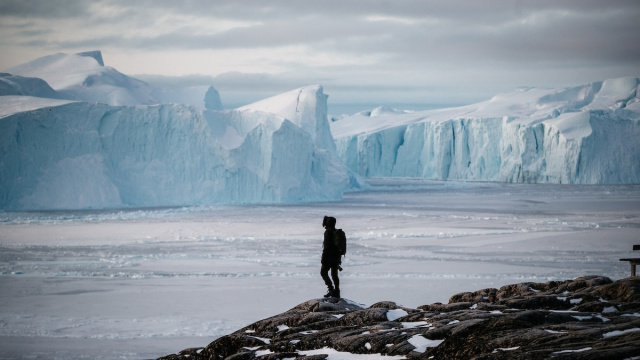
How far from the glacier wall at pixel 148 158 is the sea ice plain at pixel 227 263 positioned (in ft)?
5.52

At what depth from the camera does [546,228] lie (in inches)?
889

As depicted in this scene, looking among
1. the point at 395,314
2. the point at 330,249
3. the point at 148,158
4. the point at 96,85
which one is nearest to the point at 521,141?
the point at 96,85

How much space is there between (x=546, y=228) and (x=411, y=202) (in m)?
13.8

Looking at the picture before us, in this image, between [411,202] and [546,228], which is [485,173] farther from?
[546,228]

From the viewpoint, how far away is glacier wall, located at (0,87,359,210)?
28406 mm

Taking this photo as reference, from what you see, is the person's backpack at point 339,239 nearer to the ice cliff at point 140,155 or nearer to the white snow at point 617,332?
the white snow at point 617,332

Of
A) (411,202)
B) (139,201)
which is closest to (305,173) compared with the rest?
(411,202)

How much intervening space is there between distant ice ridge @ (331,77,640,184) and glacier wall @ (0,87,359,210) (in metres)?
24.1

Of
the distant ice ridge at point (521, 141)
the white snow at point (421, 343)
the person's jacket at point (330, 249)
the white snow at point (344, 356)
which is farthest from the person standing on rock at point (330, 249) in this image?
the distant ice ridge at point (521, 141)

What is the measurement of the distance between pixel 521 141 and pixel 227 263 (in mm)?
42821

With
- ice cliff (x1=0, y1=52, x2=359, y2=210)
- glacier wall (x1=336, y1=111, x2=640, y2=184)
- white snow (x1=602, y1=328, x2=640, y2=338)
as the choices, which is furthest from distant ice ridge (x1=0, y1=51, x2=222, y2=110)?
white snow (x1=602, y1=328, x2=640, y2=338)

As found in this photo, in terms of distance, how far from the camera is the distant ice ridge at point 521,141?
52812mm

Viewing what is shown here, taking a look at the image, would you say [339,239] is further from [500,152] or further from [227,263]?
[500,152]

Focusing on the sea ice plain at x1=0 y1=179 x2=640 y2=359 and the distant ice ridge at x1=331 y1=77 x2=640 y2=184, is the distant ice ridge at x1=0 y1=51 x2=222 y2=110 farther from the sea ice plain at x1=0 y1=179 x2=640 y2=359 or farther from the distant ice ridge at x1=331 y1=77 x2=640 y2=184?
the distant ice ridge at x1=331 y1=77 x2=640 y2=184
